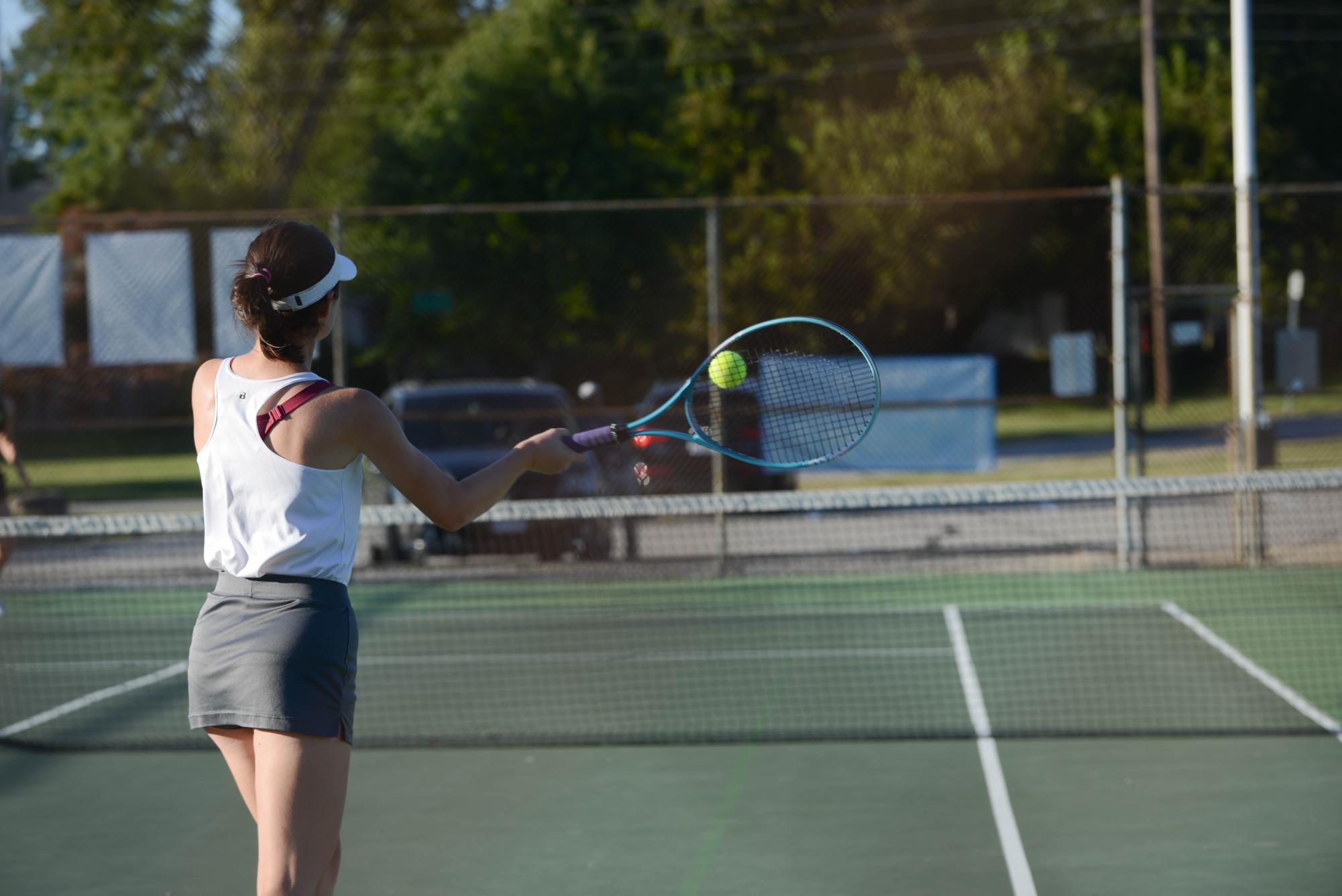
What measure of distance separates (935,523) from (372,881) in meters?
10.4

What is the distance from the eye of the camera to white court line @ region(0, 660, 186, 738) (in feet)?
22.8

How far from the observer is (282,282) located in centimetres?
261

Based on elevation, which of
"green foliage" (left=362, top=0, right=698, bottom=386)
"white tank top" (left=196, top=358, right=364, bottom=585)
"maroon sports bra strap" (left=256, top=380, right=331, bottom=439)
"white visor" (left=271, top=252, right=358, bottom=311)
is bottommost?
"white tank top" (left=196, top=358, right=364, bottom=585)

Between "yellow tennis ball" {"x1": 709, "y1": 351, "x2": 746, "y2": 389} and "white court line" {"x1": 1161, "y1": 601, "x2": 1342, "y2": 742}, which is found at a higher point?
"yellow tennis ball" {"x1": 709, "y1": 351, "x2": 746, "y2": 389}

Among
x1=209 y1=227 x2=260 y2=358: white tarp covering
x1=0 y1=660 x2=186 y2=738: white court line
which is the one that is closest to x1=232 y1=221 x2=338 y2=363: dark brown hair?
x1=0 y1=660 x2=186 y2=738: white court line

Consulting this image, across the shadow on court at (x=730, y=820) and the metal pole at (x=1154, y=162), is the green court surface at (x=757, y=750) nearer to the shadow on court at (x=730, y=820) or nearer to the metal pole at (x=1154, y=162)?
the shadow on court at (x=730, y=820)

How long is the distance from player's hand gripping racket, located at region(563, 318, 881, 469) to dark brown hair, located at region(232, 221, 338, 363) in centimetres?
→ 95

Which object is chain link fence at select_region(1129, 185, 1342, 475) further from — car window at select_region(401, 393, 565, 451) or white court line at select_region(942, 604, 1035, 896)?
white court line at select_region(942, 604, 1035, 896)

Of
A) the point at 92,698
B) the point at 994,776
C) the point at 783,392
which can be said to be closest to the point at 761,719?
the point at 994,776

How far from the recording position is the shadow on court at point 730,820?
15.0 feet

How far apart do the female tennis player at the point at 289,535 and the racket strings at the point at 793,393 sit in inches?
45.3

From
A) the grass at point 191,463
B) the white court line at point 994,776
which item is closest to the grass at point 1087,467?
the grass at point 191,463

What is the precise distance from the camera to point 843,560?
39.5 ft

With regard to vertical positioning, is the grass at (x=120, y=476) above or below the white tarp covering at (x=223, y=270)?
below
